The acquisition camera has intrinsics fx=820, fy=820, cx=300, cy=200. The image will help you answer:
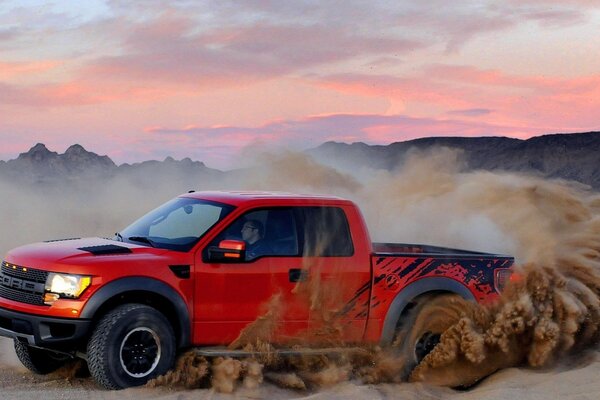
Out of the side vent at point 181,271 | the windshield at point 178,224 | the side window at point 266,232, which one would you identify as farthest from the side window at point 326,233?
the side vent at point 181,271

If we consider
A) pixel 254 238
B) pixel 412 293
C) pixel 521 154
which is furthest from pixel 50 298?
→ pixel 521 154

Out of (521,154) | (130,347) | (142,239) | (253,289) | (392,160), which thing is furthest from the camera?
(521,154)

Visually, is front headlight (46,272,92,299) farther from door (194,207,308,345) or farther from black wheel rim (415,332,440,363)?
black wheel rim (415,332,440,363)

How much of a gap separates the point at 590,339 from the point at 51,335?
238 inches

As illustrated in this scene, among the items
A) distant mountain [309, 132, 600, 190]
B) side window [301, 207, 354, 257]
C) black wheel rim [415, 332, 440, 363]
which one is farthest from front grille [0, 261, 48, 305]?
distant mountain [309, 132, 600, 190]

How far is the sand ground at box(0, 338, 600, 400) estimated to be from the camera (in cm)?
730

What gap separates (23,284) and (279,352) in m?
2.46

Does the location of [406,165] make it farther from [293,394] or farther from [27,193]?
[27,193]

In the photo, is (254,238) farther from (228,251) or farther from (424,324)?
(424,324)

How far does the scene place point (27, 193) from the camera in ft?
139

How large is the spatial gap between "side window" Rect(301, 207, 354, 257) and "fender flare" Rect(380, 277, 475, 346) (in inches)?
28.0

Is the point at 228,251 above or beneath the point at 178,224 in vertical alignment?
beneath

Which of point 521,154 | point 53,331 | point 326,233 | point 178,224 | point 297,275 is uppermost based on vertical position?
point 521,154

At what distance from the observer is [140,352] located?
743 cm
